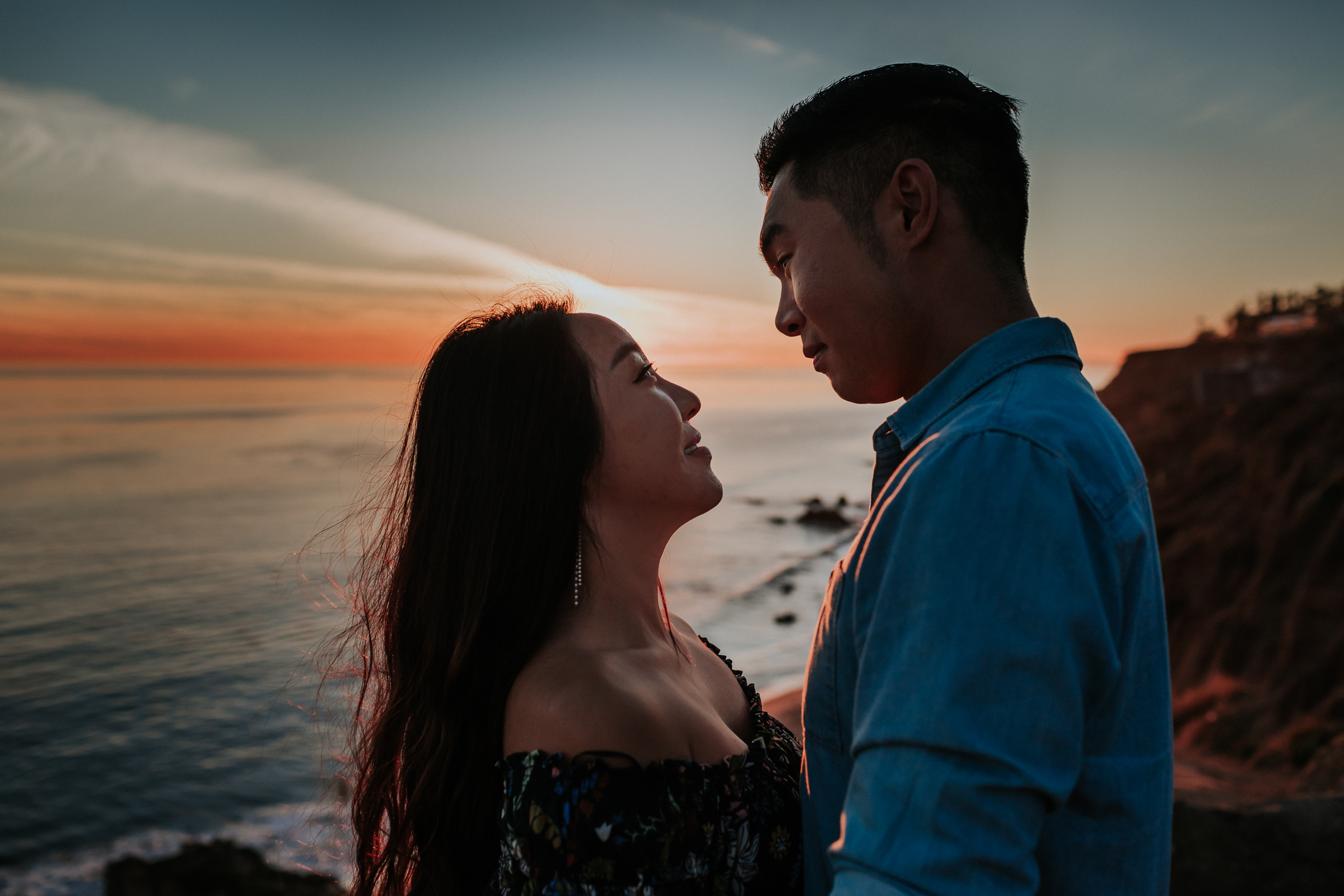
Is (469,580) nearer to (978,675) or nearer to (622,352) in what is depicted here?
(622,352)

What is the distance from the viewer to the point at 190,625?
19.0 metres

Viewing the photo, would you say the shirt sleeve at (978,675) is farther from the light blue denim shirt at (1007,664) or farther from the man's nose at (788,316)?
the man's nose at (788,316)

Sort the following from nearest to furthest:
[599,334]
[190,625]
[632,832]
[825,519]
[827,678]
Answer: [827,678] → [632,832] → [599,334] → [190,625] → [825,519]

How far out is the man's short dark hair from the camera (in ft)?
6.36

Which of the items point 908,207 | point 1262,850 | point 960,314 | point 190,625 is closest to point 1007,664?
point 960,314

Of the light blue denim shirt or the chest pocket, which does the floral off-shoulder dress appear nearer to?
the chest pocket

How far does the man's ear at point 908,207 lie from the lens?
6.14 feet

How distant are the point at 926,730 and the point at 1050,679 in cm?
19

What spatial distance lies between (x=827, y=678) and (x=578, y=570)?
1.19 m

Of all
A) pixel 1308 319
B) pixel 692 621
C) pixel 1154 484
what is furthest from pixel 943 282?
pixel 1308 319

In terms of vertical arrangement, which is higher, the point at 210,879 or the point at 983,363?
the point at 983,363

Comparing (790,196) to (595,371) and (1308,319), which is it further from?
(1308,319)

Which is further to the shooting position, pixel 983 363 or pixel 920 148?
pixel 920 148

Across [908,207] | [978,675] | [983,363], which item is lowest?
[978,675]
